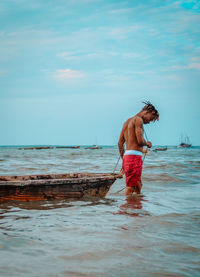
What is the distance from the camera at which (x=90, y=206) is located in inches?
209

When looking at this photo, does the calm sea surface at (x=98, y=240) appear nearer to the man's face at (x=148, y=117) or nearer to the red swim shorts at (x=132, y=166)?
the red swim shorts at (x=132, y=166)

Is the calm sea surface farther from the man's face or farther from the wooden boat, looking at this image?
the man's face

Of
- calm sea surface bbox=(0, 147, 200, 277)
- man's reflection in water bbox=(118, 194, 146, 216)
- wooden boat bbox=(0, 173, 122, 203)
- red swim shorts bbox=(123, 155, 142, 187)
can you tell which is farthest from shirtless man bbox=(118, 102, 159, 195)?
calm sea surface bbox=(0, 147, 200, 277)

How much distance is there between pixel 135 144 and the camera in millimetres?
5574

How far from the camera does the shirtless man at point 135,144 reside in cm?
549

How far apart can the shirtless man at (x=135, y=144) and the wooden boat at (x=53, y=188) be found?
37cm

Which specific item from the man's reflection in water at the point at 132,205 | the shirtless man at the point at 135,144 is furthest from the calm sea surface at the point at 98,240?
the shirtless man at the point at 135,144

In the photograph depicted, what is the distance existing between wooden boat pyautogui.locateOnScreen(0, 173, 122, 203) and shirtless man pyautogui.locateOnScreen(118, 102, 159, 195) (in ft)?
1.21

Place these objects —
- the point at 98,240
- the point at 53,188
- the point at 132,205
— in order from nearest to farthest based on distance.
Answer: the point at 98,240
the point at 132,205
the point at 53,188

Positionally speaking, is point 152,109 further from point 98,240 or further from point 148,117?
point 98,240

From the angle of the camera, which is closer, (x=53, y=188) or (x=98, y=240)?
(x=98, y=240)

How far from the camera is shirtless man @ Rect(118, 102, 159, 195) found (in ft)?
18.0

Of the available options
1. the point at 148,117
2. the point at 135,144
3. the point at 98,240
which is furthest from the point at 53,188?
the point at 98,240

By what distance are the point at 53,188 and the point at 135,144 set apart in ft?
5.78
